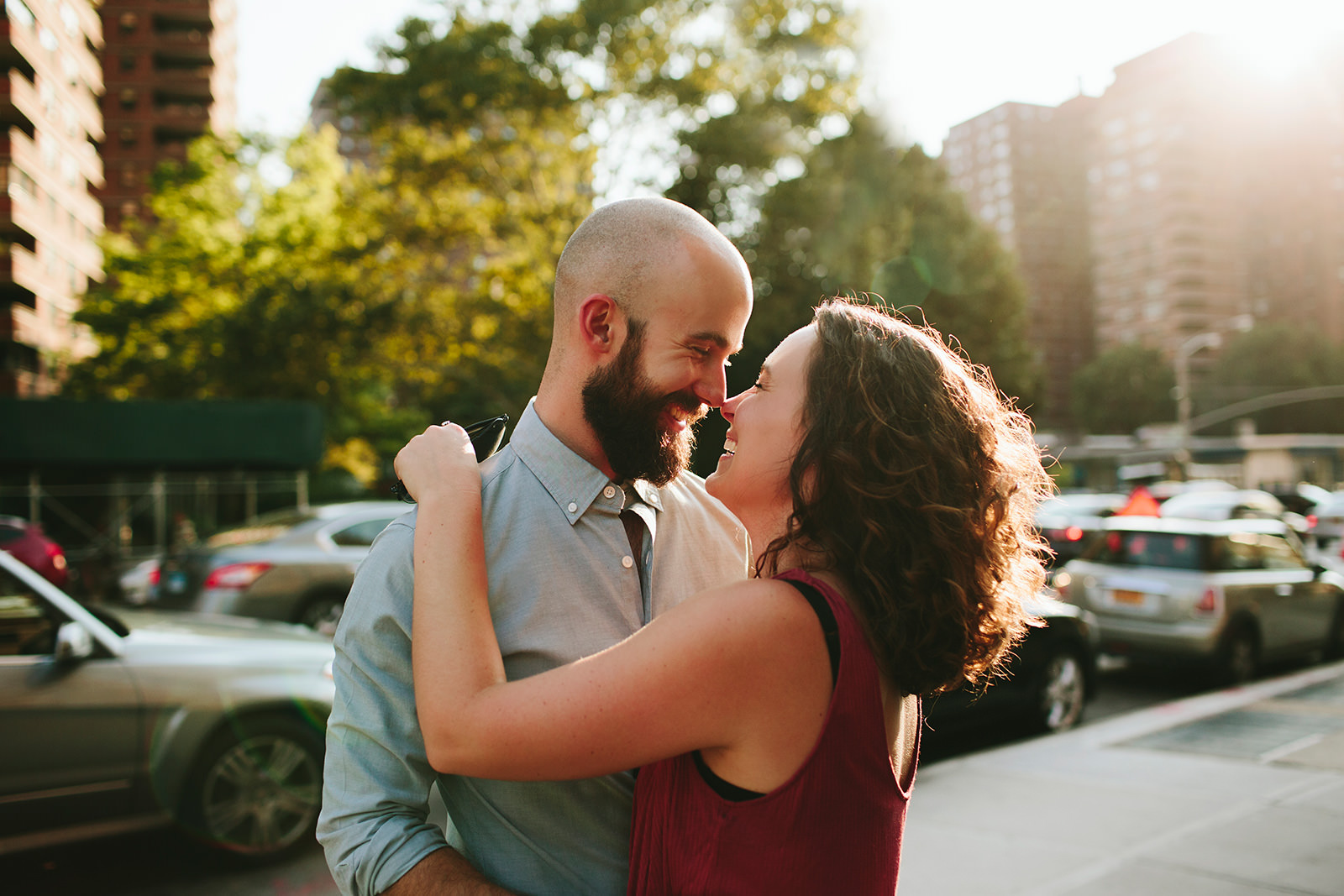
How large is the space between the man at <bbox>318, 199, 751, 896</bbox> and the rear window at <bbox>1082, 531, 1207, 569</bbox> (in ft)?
30.7

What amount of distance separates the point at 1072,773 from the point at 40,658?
5.68 meters

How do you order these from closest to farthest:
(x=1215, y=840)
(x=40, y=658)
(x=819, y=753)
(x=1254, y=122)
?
(x=819, y=753), (x=40, y=658), (x=1215, y=840), (x=1254, y=122)

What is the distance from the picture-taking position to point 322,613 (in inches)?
381

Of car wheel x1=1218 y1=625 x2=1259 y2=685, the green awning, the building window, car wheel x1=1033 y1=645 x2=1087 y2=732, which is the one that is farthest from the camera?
the building window

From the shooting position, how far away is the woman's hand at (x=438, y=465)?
164 cm

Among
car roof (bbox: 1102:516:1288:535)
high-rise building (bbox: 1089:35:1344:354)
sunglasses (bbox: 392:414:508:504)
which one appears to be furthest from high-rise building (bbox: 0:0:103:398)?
high-rise building (bbox: 1089:35:1344:354)

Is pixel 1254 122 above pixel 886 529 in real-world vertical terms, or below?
above

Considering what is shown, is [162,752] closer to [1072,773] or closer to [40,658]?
[40,658]

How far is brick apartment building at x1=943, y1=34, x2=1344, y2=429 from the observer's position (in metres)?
98.9

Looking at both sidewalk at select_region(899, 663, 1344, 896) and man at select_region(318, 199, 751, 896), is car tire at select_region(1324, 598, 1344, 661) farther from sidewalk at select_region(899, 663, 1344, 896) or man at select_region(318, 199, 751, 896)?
man at select_region(318, 199, 751, 896)

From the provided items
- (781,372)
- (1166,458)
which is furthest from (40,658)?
(1166,458)

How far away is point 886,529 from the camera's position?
1.50m

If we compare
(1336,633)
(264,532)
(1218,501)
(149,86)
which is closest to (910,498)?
(264,532)

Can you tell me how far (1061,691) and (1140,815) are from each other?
2.90m
